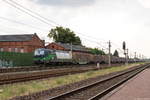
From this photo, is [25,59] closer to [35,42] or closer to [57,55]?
[57,55]

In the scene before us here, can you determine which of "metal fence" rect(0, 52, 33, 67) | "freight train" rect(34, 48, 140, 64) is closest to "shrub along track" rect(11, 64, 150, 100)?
"metal fence" rect(0, 52, 33, 67)

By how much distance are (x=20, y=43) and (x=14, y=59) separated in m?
30.1

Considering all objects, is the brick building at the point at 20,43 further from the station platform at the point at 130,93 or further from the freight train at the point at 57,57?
the station platform at the point at 130,93

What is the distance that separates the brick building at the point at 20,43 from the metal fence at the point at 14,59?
75.0 feet

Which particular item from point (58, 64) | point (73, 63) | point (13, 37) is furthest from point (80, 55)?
point (13, 37)

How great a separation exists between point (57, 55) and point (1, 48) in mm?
33948

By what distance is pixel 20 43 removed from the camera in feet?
241

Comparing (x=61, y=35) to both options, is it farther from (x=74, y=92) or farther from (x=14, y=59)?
(x=74, y=92)

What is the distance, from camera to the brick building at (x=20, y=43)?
2857 inches

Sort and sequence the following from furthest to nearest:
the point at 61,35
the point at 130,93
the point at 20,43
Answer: the point at 61,35 → the point at 20,43 → the point at 130,93

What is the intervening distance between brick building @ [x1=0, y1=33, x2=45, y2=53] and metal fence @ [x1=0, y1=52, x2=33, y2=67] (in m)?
22.9

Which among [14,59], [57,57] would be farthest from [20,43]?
[14,59]

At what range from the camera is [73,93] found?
13.5 metres

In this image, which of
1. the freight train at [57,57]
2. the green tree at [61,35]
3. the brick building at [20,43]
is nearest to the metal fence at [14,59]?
the freight train at [57,57]
